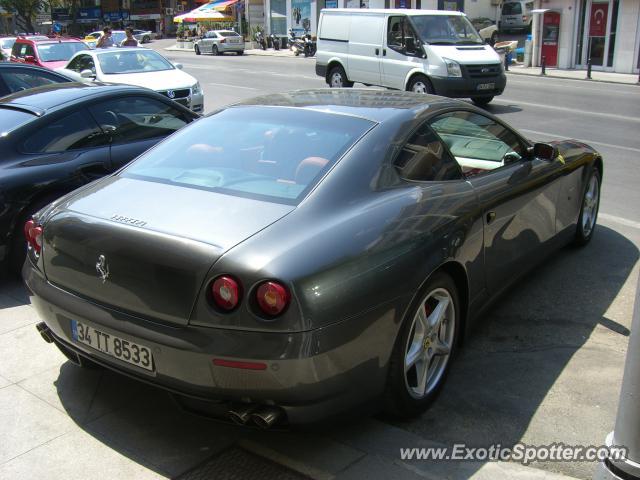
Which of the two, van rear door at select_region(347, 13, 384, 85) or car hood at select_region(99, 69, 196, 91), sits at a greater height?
van rear door at select_region(347, 13, 384, 85)

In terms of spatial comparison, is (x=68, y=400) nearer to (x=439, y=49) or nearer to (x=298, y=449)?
(x=298, y=449)

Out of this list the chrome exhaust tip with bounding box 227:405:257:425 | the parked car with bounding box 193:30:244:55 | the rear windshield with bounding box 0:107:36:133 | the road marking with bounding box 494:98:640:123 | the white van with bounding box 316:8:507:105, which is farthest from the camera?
the parked car with bounding box 193:30:244:55

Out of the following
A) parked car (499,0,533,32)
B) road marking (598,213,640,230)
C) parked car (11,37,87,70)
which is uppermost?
parked car (499,0,533,32)

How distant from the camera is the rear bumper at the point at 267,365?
2625 millimetres

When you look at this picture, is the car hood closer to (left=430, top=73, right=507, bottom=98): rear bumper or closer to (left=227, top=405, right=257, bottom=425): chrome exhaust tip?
(left=430, top=73, right=507, bottom=98): rear bumper

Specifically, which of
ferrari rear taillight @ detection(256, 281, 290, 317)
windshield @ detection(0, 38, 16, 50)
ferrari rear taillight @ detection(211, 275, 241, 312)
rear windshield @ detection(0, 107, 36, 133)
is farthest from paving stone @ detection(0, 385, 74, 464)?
windshield @ detection(0, 38, 16, 50)

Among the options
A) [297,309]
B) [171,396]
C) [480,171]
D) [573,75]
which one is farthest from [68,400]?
[573,75]

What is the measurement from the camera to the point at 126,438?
3.19 metres

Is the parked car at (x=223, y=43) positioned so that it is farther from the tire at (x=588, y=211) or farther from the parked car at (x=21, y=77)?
the tire at (x=588, y=211)

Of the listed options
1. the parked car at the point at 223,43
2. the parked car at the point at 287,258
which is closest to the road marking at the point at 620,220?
the parked car at the point at 287,258

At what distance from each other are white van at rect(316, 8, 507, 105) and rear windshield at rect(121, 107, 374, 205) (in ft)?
34.9

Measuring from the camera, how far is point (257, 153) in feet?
11.6

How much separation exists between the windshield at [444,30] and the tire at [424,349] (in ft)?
39.4

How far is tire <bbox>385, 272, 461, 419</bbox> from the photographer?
3.09 meters
